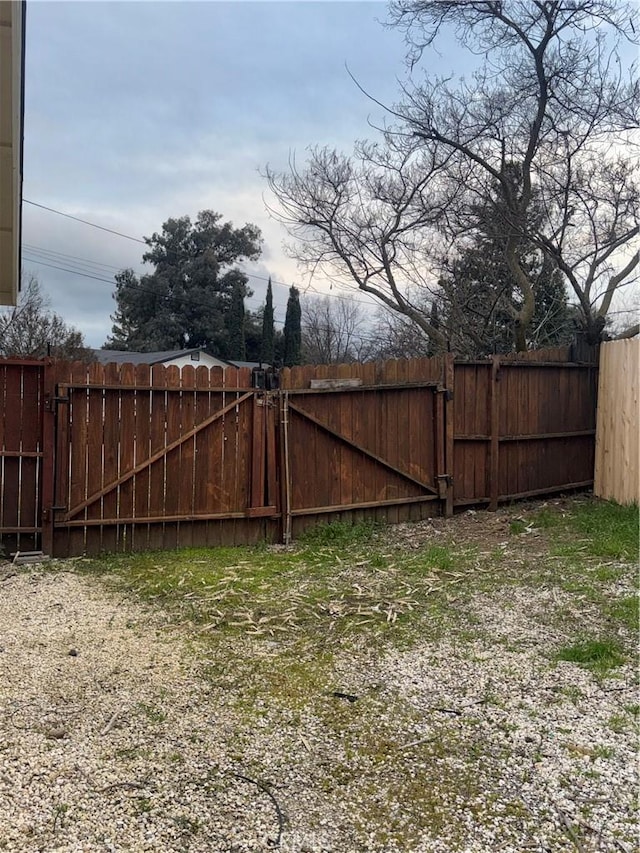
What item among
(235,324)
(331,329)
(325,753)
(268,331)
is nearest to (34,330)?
(325,753)

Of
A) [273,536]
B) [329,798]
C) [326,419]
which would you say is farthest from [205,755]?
[326,419]

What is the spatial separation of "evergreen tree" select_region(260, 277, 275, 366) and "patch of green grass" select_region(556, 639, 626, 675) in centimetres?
3087

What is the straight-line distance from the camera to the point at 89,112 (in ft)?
29.9

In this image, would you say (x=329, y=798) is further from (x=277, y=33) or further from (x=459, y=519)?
(x=277, y=33)

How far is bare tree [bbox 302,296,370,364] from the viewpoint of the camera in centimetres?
3183

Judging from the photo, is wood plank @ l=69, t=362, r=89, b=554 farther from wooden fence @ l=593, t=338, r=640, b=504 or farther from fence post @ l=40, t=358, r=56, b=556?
wooden fence @ l=593, t=338, r=640, b=504

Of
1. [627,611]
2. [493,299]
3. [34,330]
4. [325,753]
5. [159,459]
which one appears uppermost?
[34,330]

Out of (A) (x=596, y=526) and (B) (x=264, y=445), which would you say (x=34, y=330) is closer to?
(B) (x=264, y=445)

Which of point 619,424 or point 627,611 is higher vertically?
point 619,424

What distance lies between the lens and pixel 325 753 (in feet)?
7.81

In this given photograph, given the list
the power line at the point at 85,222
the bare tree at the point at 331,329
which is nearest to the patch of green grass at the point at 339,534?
the power line at the point at 85,222

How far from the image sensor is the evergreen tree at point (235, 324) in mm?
31969

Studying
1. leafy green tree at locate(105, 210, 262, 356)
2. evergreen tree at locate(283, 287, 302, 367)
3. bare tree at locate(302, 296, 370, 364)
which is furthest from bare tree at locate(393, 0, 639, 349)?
evergreen tree at locate(283, 287, 302, 367)

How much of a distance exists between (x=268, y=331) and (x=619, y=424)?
28196 millimetres
